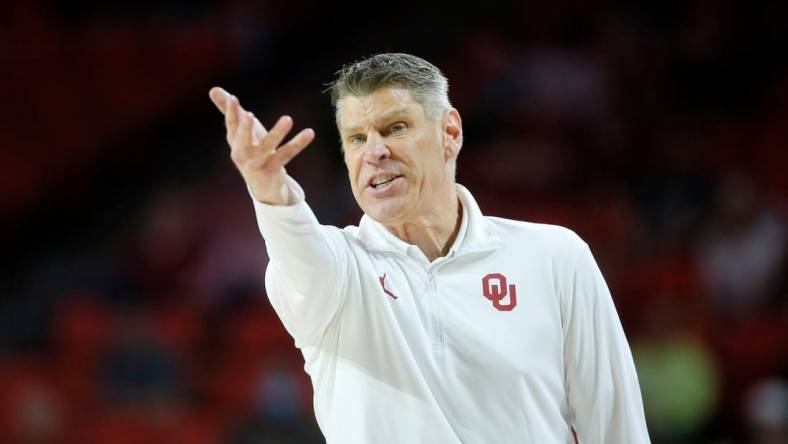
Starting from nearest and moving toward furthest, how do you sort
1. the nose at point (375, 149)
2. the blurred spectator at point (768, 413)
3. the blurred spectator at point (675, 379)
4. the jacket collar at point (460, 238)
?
the nose at point (375, 149), the jacket collar at point (460, 238), the blurred spectator at point (768, 413), the blurred spectator at point (675, 379)

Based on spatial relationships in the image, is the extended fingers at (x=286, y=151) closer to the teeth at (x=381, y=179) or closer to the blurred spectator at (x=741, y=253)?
the teeth at (x=381, y=179)

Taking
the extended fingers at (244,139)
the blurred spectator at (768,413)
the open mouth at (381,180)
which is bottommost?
the blurred spectator at (768,413)

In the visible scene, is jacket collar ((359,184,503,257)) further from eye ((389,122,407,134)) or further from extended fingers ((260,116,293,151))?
extended fingers ((260,116,293,151))

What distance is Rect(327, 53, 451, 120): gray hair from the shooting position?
2910 millimetres

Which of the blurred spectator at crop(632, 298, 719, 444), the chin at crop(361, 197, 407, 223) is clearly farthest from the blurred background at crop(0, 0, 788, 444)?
the chin at crop(361, 197, 407, 223)

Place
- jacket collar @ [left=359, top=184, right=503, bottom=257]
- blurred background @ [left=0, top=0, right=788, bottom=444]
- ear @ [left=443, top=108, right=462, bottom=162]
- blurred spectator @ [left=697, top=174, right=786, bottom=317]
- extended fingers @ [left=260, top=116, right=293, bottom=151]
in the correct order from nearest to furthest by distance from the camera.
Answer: extended fingers @ [left=260, top=116, right=293, bottom=151] < jacket collar @ [left=359, top=184, right=503, bottom=257] < ear @ [left=443, top=108, right=462, bottom=162] < blurred background @ [left=0, top=0, right=788, bottom=444] < blurred spectator @ [left=697, top=174, right=786, bottom=317]

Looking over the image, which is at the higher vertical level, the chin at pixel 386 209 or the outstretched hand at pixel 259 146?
the outstretched hand at pixel 259 146

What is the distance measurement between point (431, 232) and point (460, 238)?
0.09m

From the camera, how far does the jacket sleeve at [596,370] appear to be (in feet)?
9.80

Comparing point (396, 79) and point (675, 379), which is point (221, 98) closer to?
point (396, 79)

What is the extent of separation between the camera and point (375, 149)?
2859 mm

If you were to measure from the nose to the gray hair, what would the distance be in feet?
0.39

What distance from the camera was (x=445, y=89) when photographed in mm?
3104

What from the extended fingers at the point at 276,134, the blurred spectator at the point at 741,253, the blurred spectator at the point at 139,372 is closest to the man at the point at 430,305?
the extended fingers at the point at 276,134
